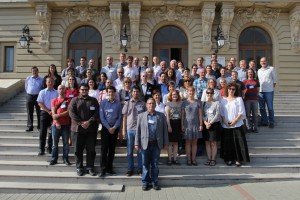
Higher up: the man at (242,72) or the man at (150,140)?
the man at (242,72)

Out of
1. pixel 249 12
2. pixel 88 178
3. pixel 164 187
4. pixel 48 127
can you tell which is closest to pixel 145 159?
pixel 164 187

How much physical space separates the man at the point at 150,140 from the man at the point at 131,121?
380 millimetres

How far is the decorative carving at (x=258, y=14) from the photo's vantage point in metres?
19.4

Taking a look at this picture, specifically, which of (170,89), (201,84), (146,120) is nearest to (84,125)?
(146,120)

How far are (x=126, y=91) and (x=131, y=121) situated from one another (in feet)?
3.73

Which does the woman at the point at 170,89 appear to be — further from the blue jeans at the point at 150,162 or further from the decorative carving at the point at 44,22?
the decorative carving at the point at 44,22

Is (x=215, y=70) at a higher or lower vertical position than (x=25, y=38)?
lower

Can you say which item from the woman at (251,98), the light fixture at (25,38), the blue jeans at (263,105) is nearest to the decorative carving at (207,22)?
the blue jeans at (263,105)

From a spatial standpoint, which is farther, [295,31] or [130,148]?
[295,31]

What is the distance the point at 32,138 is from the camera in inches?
367

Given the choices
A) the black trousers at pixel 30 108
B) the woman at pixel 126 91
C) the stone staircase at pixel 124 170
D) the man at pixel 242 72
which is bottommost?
the stone staircase at pixel 124 170

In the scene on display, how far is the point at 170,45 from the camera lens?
782 inches

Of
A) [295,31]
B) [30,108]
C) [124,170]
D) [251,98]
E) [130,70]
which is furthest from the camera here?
[295,31]

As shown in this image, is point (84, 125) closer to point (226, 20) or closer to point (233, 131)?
point (233, 131)
